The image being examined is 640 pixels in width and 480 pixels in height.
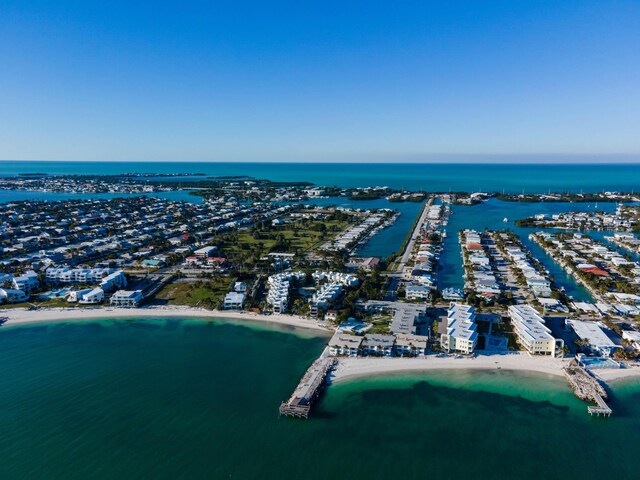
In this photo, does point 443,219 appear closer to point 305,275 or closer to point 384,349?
point 305,275

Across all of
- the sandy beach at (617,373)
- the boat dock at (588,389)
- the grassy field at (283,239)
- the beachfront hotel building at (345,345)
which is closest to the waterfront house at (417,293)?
the beachfront hotel building at (345,345)

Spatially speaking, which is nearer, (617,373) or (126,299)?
(617,373)

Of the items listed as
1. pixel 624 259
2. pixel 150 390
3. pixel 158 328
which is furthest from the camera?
pixel 624 259

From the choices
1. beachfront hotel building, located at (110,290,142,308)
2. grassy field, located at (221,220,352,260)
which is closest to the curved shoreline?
beachfront hotel building, located at (110,290,142,308)

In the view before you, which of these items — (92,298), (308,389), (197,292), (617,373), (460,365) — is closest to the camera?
(308,389)

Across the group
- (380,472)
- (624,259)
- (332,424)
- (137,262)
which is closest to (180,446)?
(332,424)

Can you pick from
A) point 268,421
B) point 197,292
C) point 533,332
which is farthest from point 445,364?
point 197,292

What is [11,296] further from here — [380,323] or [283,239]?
[380,323]
